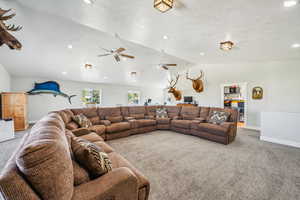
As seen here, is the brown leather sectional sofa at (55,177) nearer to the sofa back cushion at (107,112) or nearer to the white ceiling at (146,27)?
the white ceiling at (146,27)

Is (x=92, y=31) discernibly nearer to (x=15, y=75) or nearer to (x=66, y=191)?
(x=66, y=191)

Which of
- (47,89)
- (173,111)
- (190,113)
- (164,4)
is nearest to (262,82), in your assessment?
(190,113)

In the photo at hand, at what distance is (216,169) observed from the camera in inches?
92.4

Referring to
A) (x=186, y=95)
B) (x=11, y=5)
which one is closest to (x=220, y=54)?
(x=186, y=95)

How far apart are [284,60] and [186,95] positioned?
442cm

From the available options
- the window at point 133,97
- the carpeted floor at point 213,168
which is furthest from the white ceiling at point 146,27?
Result: the window at point 133,97

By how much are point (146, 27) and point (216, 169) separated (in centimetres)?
327

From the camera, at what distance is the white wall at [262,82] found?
4.62 m

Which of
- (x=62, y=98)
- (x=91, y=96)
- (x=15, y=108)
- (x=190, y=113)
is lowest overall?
(x=190, y=113)

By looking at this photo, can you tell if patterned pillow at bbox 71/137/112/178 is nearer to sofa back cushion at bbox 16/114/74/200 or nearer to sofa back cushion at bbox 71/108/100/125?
sofa back cushion at bbox 16/114/74/200

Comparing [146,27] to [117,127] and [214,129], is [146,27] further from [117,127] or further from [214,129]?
[214,129]

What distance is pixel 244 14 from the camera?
219 centimetres

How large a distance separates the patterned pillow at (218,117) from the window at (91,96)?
279 inches

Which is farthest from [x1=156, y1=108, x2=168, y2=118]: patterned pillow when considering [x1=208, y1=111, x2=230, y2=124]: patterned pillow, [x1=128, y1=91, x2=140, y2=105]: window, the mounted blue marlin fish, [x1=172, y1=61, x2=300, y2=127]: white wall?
the mounted blue marlin fish
